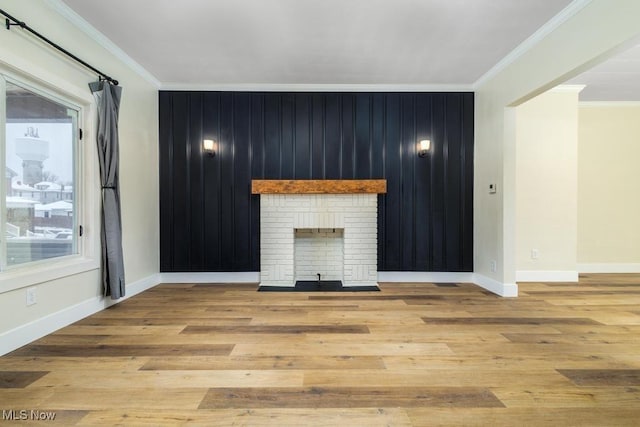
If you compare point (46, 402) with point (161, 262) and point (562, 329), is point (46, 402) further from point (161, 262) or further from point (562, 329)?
point (562, 329)

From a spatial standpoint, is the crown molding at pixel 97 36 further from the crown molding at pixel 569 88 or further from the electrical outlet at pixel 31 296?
the crown molding at pixel 569 88

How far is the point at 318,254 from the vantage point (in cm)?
433

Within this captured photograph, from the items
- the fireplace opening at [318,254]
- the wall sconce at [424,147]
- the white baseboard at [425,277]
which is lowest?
the white baseboard at [425,277]

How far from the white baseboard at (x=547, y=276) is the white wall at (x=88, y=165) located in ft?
16.7

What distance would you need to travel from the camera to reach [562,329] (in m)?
2.58

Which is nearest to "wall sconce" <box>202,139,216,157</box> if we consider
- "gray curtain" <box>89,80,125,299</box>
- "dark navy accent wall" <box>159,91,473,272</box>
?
"dark navy accent wall" <box>159,91,473,272</box>

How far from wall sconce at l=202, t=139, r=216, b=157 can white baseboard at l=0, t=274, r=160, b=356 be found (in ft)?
6.77

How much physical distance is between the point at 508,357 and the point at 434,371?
24.1 inches

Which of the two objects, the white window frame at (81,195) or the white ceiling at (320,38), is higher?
the white ceiling at (320,38)

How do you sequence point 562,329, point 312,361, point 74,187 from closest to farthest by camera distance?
1. point 312,361
2. point 562,329
3. point 74,187

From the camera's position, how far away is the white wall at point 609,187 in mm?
4781

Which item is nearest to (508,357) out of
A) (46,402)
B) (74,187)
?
(46,402)

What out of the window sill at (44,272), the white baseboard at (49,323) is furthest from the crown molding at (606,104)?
the white baseboard at (49,323)

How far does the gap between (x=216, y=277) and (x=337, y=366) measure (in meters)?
2.74
